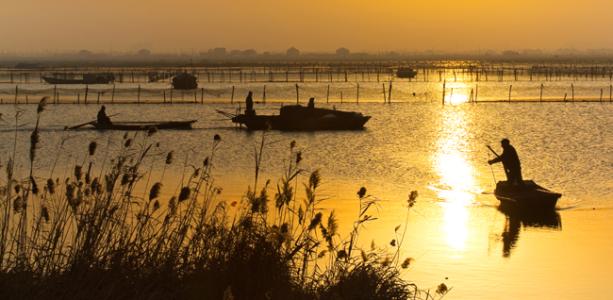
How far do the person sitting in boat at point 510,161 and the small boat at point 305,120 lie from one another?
21766 millimetres

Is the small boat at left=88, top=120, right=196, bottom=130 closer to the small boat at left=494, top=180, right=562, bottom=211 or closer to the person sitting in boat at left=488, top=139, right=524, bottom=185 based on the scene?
the person sitting in boat at left=488, top=139, right=524, bottom=185

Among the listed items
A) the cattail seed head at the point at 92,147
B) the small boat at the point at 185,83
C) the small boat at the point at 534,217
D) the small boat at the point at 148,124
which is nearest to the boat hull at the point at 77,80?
the small boat at the point at 185,83

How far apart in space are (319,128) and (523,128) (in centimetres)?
947

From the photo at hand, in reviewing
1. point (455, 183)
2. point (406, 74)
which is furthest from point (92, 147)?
point (406, 74)

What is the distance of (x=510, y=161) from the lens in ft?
59.0

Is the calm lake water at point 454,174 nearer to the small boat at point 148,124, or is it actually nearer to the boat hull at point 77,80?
the small boat at point 148,124

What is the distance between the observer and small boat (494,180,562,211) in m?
17.4

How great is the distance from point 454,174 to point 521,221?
817cm

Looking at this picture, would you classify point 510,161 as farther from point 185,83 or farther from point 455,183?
point 185,83

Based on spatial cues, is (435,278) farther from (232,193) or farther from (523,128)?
(523,128)

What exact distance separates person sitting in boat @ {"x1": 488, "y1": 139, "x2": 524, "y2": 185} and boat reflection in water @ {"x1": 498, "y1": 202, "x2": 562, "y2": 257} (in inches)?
20.9

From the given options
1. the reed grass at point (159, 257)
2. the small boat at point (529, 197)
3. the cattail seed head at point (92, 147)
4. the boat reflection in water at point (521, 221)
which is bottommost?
the boat reflection in water at point (521, 221)

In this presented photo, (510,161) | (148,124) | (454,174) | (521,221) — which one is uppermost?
(510,161)

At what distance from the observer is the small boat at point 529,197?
1739 centimetres
